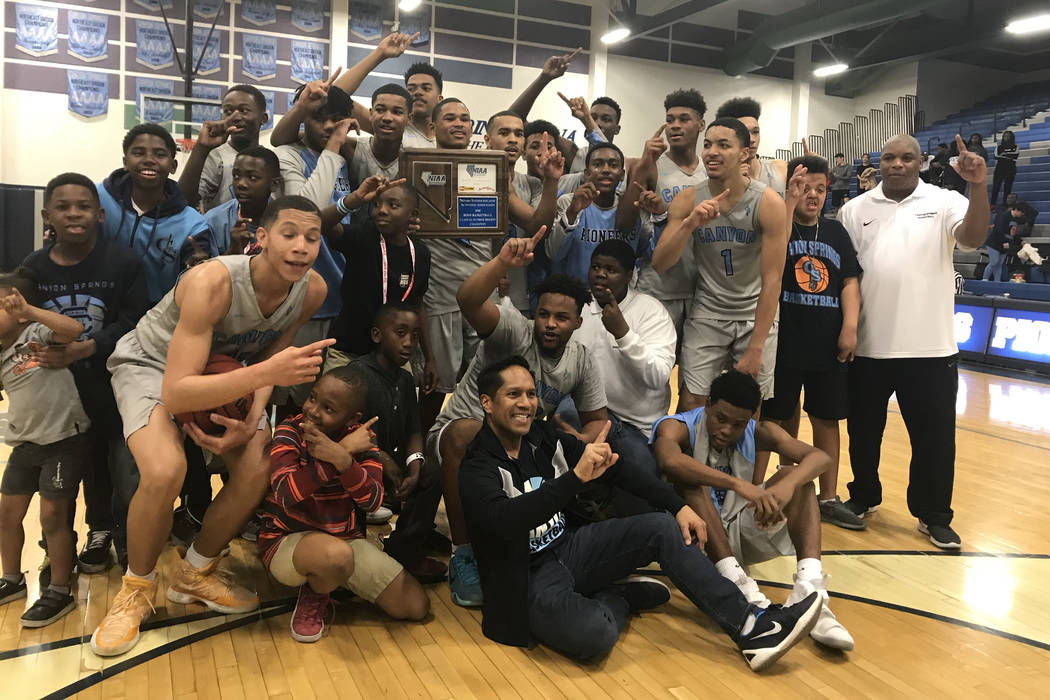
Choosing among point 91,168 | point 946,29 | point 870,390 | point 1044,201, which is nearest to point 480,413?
point 870,390

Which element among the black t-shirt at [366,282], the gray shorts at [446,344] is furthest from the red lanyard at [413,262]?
the gray shorts at [446,344]

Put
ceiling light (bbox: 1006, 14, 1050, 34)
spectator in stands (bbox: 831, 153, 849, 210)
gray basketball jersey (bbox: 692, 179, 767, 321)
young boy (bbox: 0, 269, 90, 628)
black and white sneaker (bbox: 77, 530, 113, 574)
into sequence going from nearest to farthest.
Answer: young boy (bbox: 0, 269, 90, 628) < black and white sneaker (bbox: 77, 530, 113, 574) < gray basketball jersey (bbox: 692, 179, 767, 321) < ceiling light (bbox: 1006, 14, 1050, 34) < spectator in stands (bbox: 831, 153, 849, 210)

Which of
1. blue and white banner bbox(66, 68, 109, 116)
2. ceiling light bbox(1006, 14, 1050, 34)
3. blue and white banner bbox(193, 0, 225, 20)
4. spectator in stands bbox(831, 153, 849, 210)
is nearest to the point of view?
blue and white banner bbox(66, 68, 109, 116)

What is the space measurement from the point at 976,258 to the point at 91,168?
15.6 metres

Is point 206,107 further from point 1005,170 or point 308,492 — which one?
point 1005,170

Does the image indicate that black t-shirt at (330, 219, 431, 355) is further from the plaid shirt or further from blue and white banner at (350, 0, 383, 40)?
blue and white banner at (350, 0, 383, 40)

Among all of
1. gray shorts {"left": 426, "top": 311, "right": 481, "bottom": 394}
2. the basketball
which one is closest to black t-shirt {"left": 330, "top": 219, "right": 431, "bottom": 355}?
gray shorts {"left": 426, "top": 311, "right": 481, "bottom": 394}

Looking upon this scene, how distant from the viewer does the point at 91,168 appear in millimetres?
13930

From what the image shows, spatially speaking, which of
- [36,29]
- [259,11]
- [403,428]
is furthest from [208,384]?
[259,11]

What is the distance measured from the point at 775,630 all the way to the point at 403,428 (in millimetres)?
1754

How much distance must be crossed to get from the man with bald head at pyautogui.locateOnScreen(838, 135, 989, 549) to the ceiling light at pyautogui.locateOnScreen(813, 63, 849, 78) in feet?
54.7

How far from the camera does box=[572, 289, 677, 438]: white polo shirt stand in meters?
3.98

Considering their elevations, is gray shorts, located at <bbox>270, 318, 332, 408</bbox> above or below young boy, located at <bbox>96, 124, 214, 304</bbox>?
below

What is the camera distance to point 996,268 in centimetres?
1312
